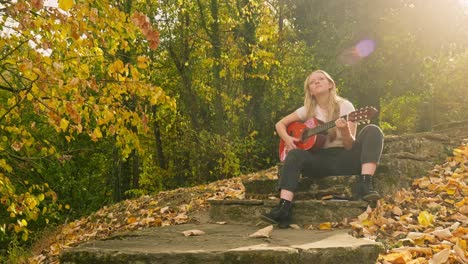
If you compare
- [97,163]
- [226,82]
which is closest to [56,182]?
[97,163]

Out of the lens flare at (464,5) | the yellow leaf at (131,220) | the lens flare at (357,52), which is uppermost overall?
the lens flare at (464,5)

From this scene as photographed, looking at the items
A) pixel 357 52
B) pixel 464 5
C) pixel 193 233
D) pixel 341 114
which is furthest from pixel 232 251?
pixel 464 5

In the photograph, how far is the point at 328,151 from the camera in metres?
4.85

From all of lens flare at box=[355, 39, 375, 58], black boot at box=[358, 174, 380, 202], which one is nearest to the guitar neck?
black boot at box=[358, 174, 380, 202]

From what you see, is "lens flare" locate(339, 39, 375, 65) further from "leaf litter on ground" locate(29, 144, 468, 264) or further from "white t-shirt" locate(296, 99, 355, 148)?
"white t-shirt" locate(296, 99, 355, 148)

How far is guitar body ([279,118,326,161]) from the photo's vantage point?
4812mm

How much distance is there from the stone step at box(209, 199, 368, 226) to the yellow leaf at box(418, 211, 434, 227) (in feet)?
1.79

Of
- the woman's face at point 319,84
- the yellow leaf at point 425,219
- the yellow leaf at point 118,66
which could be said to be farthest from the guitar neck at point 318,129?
the yellow leaf at point 118,66

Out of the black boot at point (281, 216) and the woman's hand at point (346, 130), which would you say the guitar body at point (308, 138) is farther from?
the black boot at point (281, 216)

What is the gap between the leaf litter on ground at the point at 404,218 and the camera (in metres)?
3.22

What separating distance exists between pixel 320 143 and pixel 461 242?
187 centimetres

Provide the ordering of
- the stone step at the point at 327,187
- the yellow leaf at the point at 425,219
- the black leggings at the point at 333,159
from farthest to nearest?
the stone step at the point at 327,187
the black leggings at the point at 333,159
the yellow leaf at the point at 425,219

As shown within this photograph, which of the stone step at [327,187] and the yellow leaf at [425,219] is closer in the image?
the yellow leaf at [425,219]

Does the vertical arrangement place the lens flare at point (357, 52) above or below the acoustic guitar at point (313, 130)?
above
